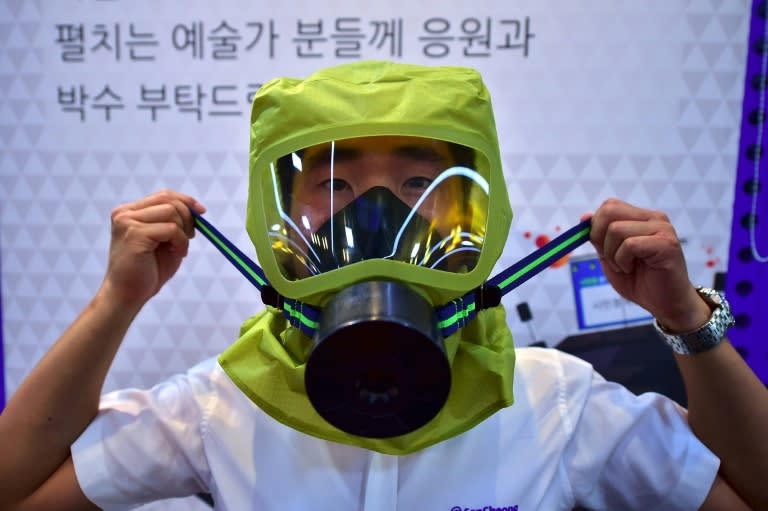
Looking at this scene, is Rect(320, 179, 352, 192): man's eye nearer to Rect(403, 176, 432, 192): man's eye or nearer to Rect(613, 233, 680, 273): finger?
Rect(403, 176, 432, 192): man's eye

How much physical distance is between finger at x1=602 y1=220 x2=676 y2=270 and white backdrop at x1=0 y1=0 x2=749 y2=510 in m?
0.41

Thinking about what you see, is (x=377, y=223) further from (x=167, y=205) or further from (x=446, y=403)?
(x=167, y=205)

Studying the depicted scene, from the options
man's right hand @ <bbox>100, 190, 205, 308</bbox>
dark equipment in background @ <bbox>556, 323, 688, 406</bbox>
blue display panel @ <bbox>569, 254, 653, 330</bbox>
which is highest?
man's right hand @ <bbox>100, 190, 205, 308</bbox>

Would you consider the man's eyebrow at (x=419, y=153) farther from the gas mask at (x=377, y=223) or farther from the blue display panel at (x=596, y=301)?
the blue display panel at (x=596, y=301)

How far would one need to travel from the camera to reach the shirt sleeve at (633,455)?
3.29 ft

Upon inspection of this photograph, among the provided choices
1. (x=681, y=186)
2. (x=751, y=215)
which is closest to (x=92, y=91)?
(x=681, y=186)

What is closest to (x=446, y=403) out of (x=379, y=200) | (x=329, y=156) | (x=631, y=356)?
(x=379, y=200)

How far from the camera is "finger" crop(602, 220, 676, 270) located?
953 millimetres

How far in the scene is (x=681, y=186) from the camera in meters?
1.37

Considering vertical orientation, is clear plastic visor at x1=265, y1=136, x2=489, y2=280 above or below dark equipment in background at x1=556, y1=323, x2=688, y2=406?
above

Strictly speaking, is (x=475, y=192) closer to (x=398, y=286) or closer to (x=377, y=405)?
(x=398, y=286)

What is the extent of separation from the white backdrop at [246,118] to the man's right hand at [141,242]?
13.0 inches

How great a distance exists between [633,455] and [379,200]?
668mm

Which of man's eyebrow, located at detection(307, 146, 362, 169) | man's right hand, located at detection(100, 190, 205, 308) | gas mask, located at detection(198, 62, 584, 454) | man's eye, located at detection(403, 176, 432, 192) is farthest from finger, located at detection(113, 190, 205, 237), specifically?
man's eye, located at detection(403, 176, 432, 192)
